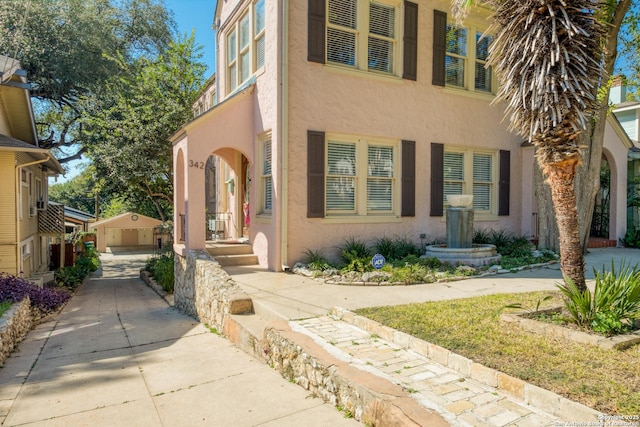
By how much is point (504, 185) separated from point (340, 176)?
5.18 metres

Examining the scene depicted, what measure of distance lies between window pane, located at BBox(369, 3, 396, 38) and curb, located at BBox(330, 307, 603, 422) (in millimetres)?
7346

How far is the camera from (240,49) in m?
10.9

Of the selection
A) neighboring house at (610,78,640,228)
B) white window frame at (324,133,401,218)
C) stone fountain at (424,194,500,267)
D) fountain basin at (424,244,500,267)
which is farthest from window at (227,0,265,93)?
neighboring house at (610,78,640,228)

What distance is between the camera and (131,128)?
14.5 m

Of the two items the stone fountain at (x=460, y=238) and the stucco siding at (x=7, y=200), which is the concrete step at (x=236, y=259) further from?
the stucco siding at (x=7, y=200)

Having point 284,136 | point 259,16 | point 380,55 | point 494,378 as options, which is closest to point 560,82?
point 494,378

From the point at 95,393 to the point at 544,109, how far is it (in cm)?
587

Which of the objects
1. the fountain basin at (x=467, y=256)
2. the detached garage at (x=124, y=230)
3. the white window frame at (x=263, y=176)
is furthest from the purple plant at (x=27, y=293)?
the detached garage at (x=124, y=230)

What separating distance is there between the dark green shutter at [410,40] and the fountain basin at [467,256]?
425cm

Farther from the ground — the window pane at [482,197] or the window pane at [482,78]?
the window pane at [482,78]

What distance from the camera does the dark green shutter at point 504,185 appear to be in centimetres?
1138

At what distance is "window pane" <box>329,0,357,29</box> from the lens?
912 centimetres

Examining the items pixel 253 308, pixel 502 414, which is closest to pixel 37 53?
pixel 253 308

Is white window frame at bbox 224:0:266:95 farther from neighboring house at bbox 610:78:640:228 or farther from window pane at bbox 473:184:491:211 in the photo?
neighboring house at bbox 610:78:640:228
